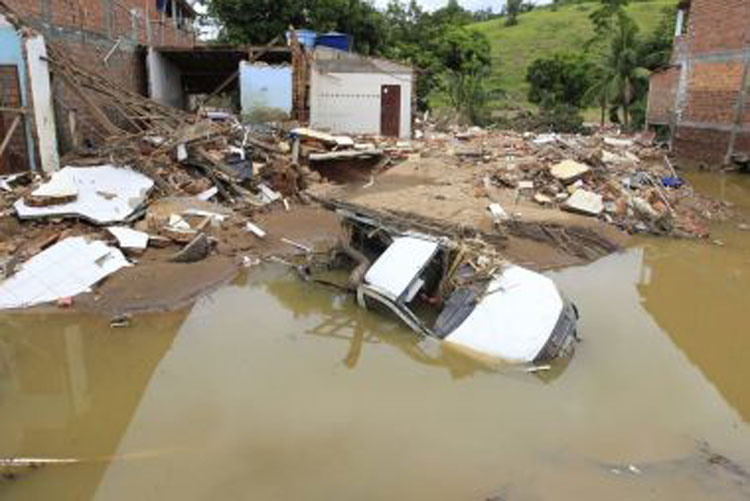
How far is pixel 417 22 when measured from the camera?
43156 millimetres

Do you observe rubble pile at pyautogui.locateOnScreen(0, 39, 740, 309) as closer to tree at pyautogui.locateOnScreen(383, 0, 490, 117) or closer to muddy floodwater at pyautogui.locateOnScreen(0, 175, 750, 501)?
muddy floodwater at pyautogui.locateOnScreen(0, 175, 750, 501)

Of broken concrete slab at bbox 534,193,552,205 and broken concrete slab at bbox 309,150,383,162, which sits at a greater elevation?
broken concrete slab at bbox 309,150,383,162

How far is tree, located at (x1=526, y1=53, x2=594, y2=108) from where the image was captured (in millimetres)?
38656

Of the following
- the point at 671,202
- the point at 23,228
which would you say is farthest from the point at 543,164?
the point at 23,228

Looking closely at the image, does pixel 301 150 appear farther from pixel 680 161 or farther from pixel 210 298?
pixel 680 161

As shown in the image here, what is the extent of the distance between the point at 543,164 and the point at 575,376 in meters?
10.1

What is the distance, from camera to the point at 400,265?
787 centimetres

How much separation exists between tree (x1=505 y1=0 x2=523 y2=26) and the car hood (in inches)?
2444

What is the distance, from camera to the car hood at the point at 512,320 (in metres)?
6.78

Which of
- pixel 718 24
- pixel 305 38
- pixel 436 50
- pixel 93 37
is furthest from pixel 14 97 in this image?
pixel 436 50

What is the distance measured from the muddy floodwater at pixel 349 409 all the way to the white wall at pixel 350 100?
13726 mm

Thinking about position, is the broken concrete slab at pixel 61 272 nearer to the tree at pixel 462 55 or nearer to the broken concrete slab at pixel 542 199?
the broken concrete slab at pixel 542 199

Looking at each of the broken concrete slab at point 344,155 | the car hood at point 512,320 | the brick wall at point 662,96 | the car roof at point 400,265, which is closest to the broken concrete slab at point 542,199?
the broken concrete slab at point 344,155

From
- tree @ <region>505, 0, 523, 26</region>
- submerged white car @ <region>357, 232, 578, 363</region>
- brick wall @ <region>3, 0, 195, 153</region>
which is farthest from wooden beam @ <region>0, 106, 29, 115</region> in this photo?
tree @ <region>505, 0, 523, 26</region>
